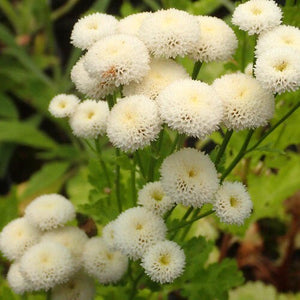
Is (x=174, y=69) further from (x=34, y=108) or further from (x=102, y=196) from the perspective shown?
(x=34, y=108)

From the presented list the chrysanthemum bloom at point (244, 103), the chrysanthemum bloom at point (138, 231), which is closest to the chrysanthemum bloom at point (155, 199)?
the chrysanthemum bloom at point (138, 231)

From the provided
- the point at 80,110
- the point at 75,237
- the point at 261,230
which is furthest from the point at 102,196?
the point at 261,230

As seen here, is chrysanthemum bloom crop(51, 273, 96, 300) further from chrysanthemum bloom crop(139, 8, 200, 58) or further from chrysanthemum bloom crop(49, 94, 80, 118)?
chrysanthemum bloom crop(139, 8, 200, 58)

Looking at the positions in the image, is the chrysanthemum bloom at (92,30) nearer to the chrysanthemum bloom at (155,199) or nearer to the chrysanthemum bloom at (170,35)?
the chrysanthemum bloom at (170,35)

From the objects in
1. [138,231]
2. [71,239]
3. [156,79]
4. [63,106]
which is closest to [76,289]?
[71,239]

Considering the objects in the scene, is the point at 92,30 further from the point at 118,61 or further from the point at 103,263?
the point at 103,263

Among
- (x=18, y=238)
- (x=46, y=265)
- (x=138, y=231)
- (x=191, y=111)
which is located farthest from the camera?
(x=18, y=238)
